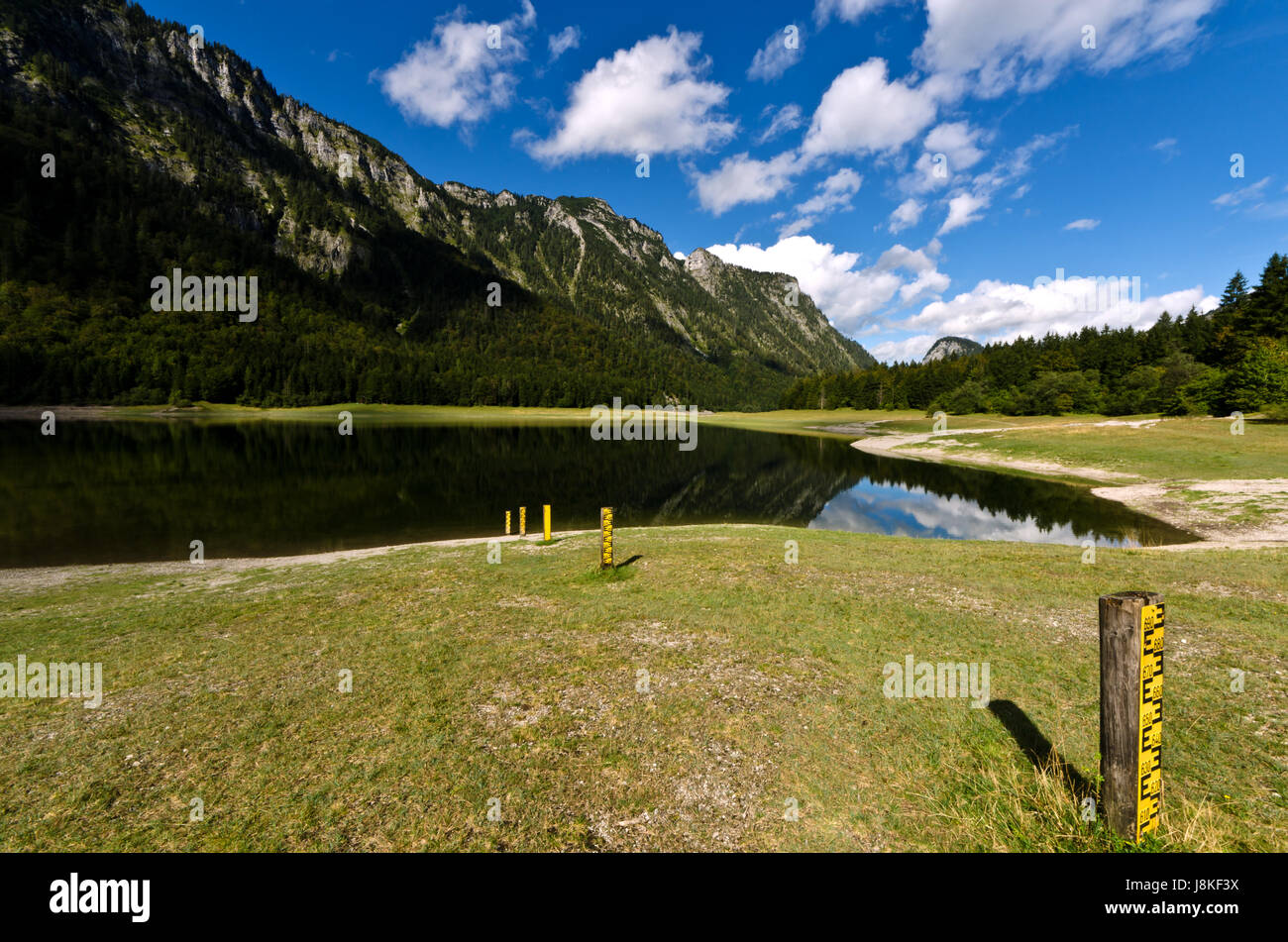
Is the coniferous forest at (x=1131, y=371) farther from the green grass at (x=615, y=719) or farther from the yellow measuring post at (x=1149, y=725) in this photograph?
the yellow measuring post at (x=1149, y=725)

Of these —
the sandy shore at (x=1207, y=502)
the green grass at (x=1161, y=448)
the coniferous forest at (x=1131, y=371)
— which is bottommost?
the sandy shore at (x=1207, y=502)

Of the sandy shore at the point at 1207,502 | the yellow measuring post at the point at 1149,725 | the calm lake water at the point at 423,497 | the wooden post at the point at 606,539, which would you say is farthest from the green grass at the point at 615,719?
the sandy shore at the point at 1207,502

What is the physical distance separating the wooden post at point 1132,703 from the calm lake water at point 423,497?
2685cm

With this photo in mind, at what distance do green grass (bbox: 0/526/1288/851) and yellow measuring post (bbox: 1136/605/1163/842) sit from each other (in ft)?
1.16

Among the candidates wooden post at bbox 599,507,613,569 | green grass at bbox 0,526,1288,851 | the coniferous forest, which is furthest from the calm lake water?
the coniferous forest

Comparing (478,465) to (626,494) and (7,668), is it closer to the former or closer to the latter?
(626,494)

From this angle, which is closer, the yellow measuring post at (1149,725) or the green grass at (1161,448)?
the yellow measuring post at (1149,725)

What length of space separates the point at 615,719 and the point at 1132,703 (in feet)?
20.2

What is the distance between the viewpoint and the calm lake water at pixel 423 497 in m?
25.4

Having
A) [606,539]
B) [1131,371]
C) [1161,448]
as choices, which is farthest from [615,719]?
[1131,371]

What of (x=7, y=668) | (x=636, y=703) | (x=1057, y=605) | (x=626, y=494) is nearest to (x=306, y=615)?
(x=7, y=668)

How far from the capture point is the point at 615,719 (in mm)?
7676

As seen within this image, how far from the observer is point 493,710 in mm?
7914

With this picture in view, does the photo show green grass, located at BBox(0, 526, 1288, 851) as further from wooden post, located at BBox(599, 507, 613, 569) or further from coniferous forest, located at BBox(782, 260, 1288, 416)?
coniferous forest, located at BBox(782, 260, 1288, 416)
